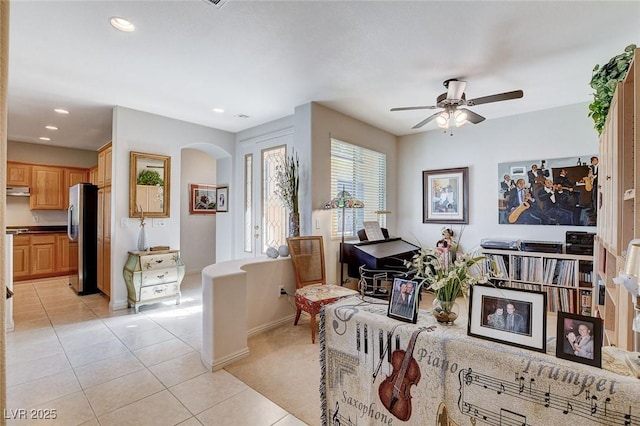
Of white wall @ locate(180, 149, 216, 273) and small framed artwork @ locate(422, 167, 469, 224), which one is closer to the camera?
small framed artwork @ locate(422, 167, 469, 224)

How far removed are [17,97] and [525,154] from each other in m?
6.87

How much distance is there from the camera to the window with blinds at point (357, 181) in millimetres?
4258

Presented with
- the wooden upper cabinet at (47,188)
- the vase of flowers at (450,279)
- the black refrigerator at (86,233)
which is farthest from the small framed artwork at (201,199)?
the vase of flowers at (450,279)

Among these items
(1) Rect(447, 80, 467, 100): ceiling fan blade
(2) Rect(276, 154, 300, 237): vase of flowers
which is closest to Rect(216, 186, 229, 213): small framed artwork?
(2) Rect(276, 154, 300, 237): vase of flowers

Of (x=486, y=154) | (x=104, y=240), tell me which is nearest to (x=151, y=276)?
(x=104, y=240)

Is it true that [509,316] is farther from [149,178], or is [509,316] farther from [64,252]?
[64,252]

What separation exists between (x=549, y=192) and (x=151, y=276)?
18.6 ft

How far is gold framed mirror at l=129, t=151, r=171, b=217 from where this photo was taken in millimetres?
4109

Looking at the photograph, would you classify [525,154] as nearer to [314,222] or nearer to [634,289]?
[314,222]

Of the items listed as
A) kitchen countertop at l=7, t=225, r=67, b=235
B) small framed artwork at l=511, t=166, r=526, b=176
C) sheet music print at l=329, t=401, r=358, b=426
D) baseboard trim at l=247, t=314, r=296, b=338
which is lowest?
baseboard trim at l=247, t=314, r=296, b=338

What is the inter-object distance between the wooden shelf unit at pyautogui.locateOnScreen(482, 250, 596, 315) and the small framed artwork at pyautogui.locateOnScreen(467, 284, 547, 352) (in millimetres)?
2568

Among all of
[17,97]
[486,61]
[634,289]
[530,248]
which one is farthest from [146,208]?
[530,248]

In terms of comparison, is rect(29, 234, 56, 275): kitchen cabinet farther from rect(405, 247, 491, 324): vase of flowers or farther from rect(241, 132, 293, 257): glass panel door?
rect(405, 247, 491, 324): vase of flowers

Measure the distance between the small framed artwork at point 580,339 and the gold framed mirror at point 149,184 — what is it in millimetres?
4695
